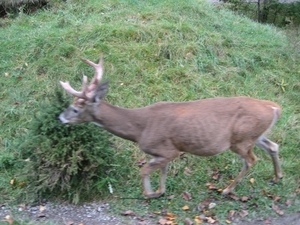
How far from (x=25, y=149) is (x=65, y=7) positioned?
645 cm

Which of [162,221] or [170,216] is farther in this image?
[170,216]

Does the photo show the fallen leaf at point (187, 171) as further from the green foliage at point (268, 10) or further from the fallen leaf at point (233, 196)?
the green foliage at point (268, 10)

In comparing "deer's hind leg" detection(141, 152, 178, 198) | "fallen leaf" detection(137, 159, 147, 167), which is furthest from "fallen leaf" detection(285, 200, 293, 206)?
"fallen leaf" detection(137, 159, 147, 167)

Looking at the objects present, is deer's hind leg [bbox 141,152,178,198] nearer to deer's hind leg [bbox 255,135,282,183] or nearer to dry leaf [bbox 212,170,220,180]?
dry leaf [bbox 212,170,220,180]

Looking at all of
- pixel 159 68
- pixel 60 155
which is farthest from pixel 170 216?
pixel 159 68

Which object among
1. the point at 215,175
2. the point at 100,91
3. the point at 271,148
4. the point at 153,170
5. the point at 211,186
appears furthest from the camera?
the point at 215,175

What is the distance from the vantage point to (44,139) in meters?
6.45

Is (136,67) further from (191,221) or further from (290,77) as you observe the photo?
(191,221)

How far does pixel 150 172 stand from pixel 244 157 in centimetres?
132

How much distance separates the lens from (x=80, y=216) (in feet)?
20.9

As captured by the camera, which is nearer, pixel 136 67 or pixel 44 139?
pixel 44 139

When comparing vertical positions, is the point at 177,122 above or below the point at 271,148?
above

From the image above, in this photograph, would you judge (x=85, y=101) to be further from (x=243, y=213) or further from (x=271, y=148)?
(x=271, y=148)

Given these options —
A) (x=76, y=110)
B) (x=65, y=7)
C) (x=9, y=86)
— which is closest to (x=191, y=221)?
(x=76, y=110)
